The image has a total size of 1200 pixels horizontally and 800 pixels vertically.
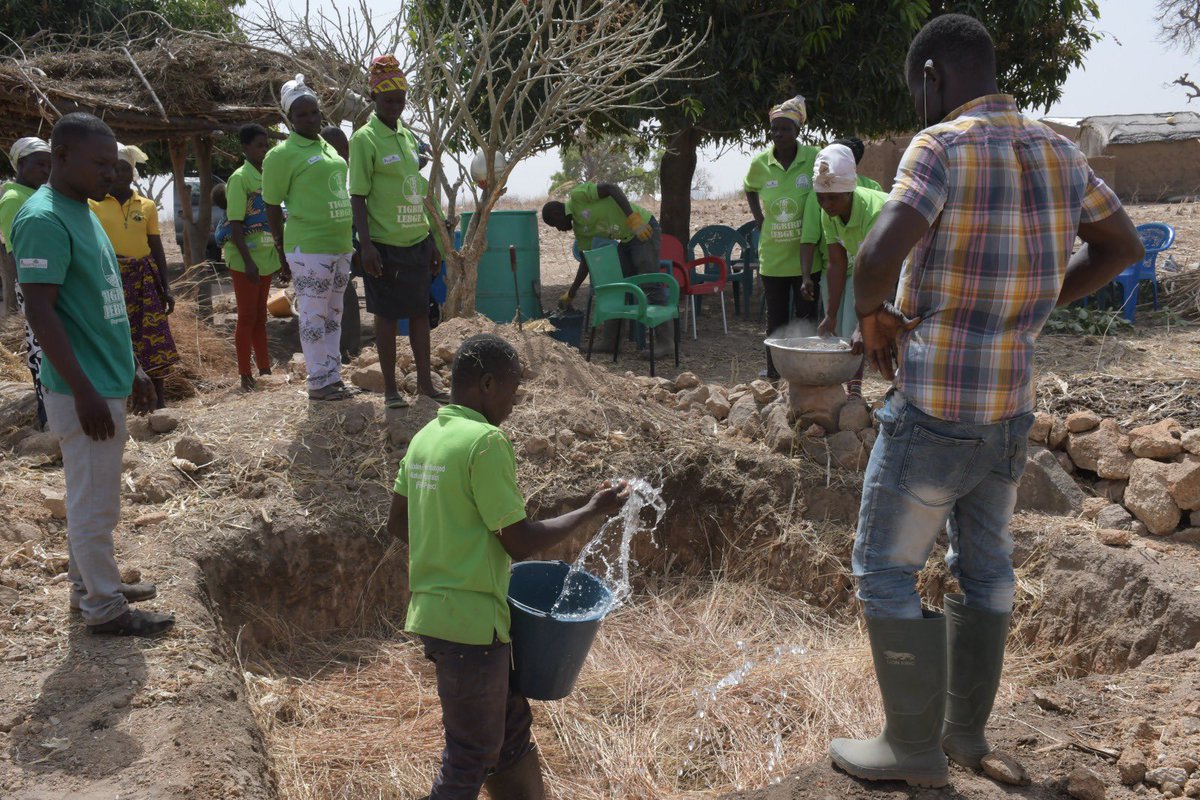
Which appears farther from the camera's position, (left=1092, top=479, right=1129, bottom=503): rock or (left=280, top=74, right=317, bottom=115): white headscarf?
(left=280, top=74, right=317, bottom=115): white headscarf

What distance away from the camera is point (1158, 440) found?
15.3 ft

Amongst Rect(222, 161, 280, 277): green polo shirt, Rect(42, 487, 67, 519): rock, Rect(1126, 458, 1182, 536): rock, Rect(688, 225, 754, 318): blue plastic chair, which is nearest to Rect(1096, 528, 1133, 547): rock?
Rect(1126, 458, 1182, 536): rock

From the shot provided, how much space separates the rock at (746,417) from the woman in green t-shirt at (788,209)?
767 mm

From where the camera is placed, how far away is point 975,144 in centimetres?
240

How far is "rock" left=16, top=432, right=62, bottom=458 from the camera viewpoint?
16.5ft

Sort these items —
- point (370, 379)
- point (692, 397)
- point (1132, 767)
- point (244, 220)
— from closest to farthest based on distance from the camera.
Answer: point (1132, 767) < point (370, 379) < point (692, 397) < point (244, 220)

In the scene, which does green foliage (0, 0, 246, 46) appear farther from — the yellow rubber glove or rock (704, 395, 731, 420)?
rock (704, 395, 731, 420)

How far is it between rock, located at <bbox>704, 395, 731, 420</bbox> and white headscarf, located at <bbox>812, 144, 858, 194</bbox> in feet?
5.16

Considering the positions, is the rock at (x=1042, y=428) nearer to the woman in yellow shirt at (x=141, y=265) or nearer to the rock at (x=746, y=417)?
the rock at (x=746, y=417)

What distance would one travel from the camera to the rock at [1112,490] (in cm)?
485

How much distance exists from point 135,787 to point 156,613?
96cm

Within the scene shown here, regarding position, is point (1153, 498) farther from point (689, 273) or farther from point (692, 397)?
point (689, 273)

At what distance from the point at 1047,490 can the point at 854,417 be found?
99cm

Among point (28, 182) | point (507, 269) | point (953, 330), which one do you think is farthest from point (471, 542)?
point (507, 269)
